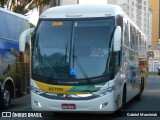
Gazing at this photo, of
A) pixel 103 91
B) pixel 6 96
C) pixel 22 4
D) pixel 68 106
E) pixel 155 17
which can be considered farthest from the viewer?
pixel 155 17

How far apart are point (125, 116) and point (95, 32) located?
3.06 meters

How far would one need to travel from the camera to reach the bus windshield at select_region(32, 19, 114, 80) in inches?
447

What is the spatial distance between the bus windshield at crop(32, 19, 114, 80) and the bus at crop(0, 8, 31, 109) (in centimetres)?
379

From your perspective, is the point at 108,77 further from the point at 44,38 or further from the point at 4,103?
the point at 4,103

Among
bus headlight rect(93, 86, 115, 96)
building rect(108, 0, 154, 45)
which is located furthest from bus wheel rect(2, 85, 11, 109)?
building rect(108, 0, 154, 45)

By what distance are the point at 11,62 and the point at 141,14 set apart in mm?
137752

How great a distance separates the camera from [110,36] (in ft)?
38.2

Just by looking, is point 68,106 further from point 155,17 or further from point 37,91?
point 155,17

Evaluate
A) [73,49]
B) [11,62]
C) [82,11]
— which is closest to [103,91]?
[73,49]

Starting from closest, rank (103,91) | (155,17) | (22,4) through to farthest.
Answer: (103,91), (22,4), (155,17)

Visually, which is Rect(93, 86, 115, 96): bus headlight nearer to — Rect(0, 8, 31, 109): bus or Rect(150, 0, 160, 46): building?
Rect(0, 8, 31, 109): bus

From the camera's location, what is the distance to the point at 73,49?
11.5 m

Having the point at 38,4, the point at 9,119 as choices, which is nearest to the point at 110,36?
the point at 9,119

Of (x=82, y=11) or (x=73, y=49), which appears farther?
(x=82, y=11)
